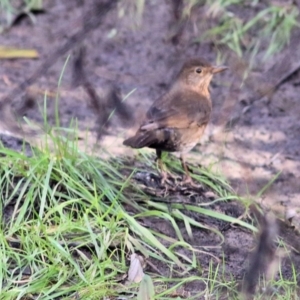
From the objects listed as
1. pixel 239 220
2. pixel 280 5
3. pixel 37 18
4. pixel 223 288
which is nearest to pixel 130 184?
pixel 239 220

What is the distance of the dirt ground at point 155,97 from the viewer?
509cm

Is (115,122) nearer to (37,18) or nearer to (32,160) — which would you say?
(32,160)

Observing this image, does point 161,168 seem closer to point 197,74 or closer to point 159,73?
point 197,74

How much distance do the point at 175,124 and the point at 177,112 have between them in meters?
0.10

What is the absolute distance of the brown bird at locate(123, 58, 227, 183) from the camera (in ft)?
15.7

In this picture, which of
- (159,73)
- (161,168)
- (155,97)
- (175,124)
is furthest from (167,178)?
(155,97)

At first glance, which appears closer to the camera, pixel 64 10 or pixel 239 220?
pixel 239 220

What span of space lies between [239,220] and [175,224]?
0.39 metres

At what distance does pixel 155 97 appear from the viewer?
21.4 feet

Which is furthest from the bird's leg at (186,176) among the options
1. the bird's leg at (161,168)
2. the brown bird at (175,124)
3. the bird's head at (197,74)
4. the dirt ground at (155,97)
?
the bird's head at (197,74)

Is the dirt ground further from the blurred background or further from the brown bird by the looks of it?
the brown bird

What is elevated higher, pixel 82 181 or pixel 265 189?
pixel 82 181

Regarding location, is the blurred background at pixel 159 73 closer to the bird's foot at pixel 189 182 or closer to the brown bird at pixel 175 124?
the brown bird at pixel 175 124

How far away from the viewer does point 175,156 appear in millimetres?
5344
